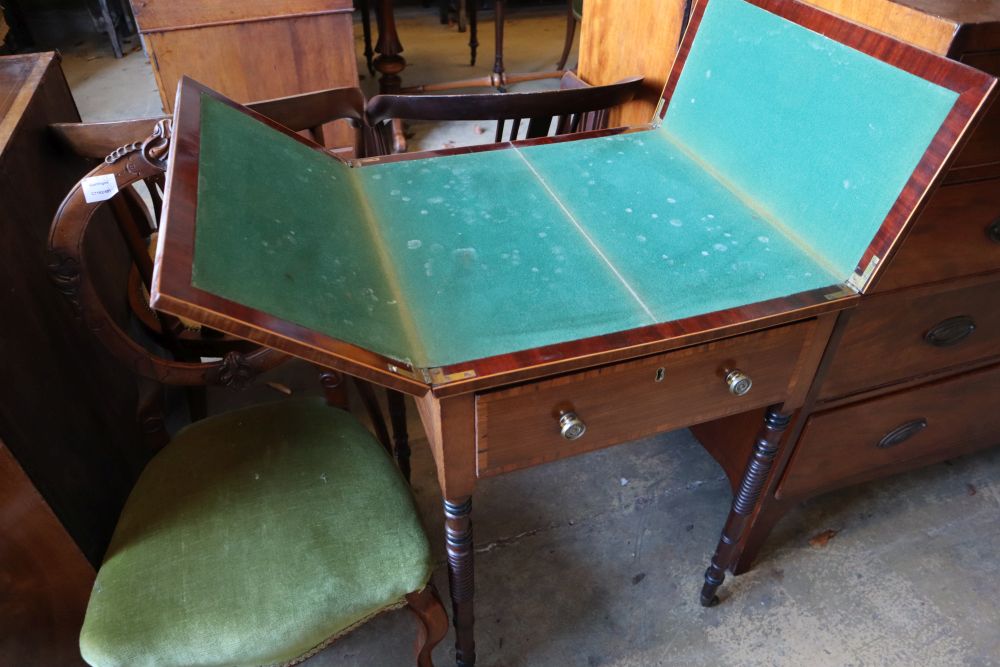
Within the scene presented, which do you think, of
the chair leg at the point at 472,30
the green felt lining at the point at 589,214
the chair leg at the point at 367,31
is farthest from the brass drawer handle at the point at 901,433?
the chair leg at the point at 472,30

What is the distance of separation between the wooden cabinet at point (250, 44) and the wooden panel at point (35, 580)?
1710 mm

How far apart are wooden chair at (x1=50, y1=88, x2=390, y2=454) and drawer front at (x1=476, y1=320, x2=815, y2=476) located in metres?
0.51

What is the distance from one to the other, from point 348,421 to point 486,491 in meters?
0.63

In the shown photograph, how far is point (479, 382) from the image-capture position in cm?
79

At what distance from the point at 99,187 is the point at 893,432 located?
148 cm

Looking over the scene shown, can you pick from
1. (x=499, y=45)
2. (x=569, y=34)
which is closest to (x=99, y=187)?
(x=499, y=45)

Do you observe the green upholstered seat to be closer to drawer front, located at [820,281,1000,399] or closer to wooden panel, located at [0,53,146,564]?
wooden panel, located at [0,53,146,564]

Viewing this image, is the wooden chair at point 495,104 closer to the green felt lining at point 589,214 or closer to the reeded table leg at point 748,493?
the green felt lining at point 589,214

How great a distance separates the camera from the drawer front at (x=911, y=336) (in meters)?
1.07

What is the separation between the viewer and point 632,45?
1643 mm

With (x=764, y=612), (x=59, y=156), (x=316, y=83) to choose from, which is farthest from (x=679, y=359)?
(x=316, y=83)

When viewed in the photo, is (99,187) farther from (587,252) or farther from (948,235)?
(948,235)

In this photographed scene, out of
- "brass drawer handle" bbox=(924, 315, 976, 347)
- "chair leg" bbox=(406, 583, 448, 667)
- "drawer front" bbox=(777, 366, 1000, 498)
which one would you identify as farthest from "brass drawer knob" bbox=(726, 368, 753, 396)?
"chair leg" bbox=(406, 583, 448, 667)

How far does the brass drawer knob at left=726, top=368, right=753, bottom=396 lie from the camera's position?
946 millimetres
